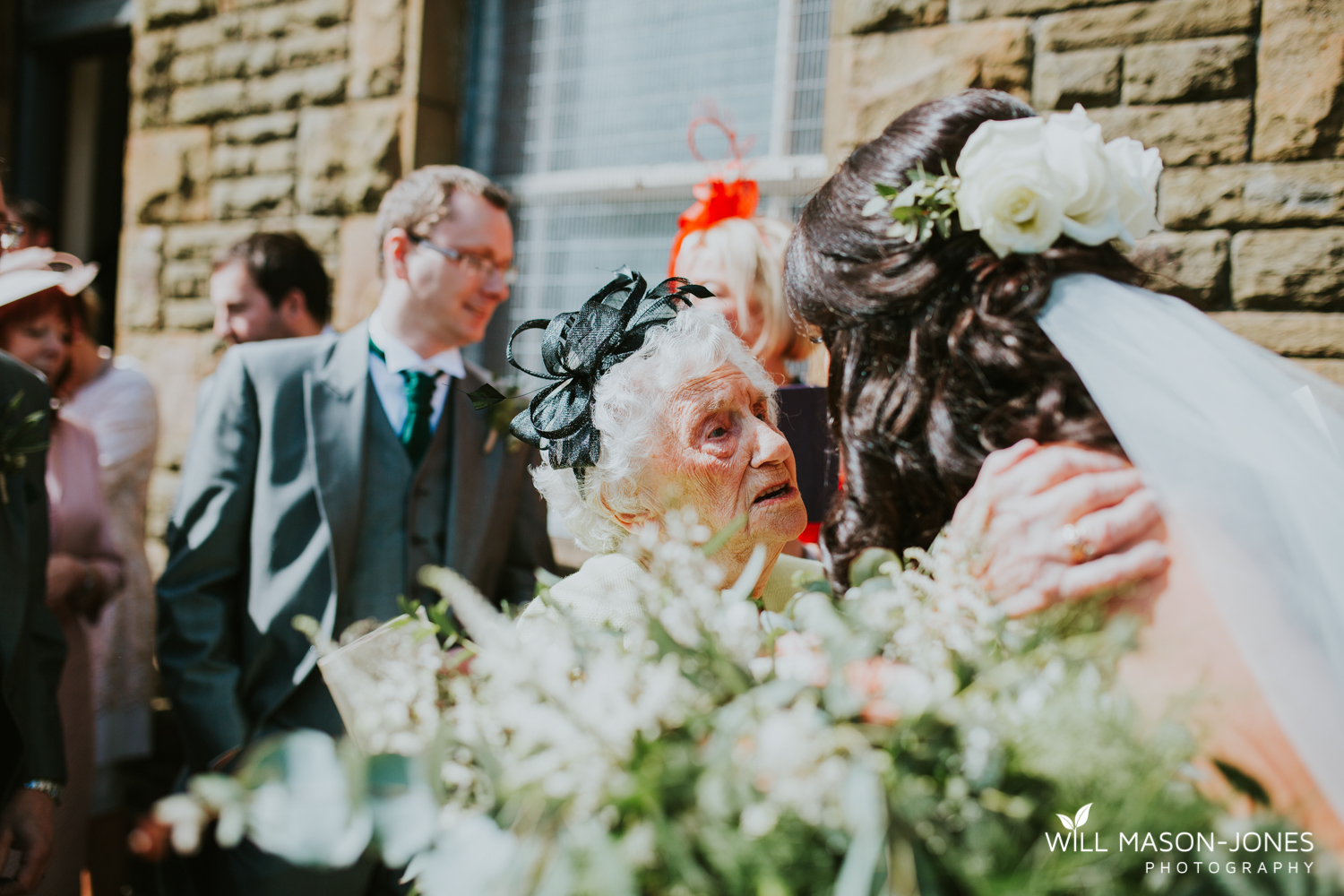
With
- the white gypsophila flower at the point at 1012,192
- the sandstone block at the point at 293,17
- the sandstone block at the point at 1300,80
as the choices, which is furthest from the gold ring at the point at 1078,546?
the sandstone block at the point at 293,17

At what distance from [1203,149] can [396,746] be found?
285cm

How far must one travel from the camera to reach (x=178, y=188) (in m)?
4.77

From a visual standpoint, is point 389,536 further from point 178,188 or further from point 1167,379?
point 178,188

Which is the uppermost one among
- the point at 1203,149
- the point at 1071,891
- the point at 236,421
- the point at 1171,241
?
the point at 1203,149

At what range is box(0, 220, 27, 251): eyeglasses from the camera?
87.9 inches

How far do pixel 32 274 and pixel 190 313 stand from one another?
226 cm

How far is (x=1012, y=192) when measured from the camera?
126 cm

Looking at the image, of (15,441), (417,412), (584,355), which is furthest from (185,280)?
(584,355)

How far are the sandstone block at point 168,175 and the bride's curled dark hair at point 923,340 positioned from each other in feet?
13.9

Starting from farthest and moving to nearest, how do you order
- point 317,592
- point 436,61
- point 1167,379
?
point 436,61 < point 317,592 < point 1167,379

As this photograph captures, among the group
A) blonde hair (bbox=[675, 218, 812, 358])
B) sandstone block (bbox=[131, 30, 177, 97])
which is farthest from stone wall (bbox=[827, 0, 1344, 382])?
sandstone block (bbox=[131, 30, 177, 97])

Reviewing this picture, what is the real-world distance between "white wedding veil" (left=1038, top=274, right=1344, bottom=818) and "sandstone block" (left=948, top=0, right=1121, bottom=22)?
2.04 meters

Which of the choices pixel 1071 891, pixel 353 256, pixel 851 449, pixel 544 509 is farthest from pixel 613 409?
pixel 353 256

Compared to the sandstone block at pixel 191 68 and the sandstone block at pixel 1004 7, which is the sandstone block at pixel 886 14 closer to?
the sandstone block at pixel 1004 7
